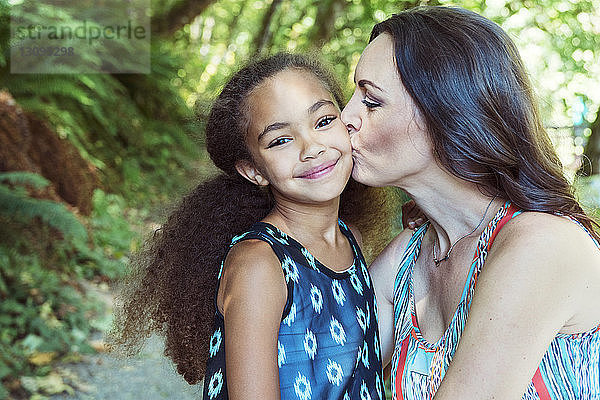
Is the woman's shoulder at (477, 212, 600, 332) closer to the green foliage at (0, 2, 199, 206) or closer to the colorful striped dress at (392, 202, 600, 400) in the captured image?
the colorful striped dress at (392, 202, 600, 400)

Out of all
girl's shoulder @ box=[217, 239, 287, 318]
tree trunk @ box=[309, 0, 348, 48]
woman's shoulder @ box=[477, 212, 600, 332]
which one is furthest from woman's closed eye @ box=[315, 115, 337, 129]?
tree trunk @ box=[309, 0, 348, 48]

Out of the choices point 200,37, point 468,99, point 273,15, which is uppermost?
point 468,99

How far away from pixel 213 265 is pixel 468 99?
0.93m

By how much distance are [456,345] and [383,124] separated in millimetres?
595

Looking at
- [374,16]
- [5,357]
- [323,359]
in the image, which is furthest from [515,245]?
[5,357]

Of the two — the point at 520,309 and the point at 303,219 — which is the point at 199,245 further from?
the point at 520,309

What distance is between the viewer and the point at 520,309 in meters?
1.58

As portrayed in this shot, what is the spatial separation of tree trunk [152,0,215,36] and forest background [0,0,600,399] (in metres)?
0.02

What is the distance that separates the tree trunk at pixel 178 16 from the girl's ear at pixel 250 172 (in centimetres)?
827

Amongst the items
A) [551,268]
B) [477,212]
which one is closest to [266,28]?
[477,212]

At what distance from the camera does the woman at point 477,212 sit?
62.6 inches

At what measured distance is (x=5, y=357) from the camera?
434cm

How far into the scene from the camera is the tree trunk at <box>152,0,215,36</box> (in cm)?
1008

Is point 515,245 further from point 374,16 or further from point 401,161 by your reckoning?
point 374,16
